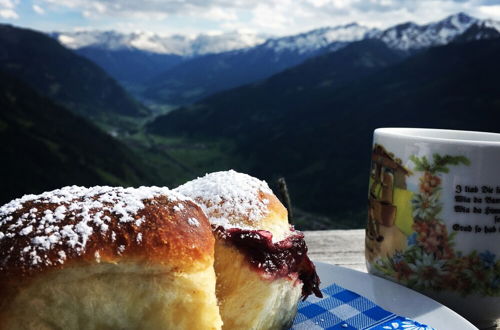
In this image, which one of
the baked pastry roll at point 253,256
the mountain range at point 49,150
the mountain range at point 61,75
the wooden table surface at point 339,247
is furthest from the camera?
the mountain range at point 61,75

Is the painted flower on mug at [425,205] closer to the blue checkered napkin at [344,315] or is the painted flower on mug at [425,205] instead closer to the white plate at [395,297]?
the white plate at [395,297]

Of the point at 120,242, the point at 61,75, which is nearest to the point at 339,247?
the point at 120,242

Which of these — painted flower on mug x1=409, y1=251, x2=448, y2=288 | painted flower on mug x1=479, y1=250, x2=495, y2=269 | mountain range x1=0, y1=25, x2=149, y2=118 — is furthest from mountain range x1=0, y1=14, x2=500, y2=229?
painted flower on mug x1=479, y1=250, x2=495, y2=269

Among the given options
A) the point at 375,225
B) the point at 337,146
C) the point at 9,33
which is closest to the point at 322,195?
the point at 337,146

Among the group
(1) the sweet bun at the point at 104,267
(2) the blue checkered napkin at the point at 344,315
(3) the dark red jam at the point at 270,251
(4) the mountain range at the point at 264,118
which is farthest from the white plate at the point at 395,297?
(4) the mountain range at the point at 264,118

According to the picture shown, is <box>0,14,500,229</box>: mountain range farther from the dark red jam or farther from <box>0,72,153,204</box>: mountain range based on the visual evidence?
the dark red jam

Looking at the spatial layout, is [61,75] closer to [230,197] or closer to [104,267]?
[230,197]

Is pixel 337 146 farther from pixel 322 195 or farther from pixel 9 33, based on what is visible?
pixel 9 33
